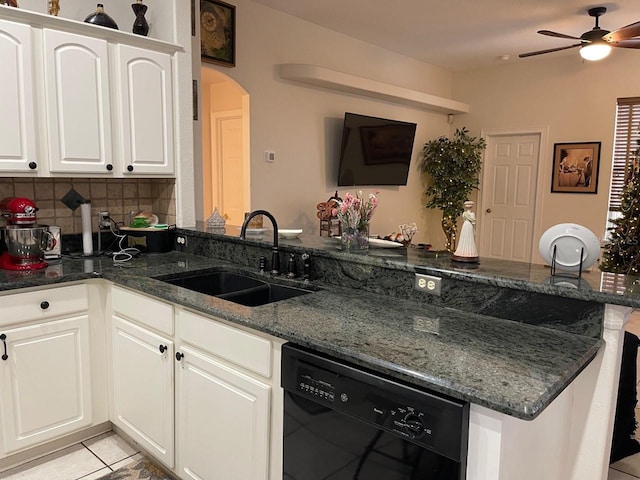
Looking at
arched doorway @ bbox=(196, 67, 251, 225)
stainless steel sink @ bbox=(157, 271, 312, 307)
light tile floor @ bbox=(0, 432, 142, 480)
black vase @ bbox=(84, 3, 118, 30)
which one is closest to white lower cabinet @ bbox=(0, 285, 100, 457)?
light tile floor @ bbox=(0, 432, 142, 480)

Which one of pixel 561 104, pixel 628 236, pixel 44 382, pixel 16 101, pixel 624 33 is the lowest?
pixel 44 382

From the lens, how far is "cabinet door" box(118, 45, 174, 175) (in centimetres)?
277

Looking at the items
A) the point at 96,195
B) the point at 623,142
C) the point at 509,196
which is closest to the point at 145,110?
the point at 96,195

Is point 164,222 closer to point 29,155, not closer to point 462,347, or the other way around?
point 29,155

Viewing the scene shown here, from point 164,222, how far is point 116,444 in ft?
4.60

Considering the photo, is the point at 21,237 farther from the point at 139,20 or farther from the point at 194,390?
the point at 139,20

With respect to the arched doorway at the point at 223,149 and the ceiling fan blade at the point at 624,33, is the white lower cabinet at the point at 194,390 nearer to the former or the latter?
the arched doorway at the point at 223,149

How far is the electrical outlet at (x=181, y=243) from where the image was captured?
10.2ft

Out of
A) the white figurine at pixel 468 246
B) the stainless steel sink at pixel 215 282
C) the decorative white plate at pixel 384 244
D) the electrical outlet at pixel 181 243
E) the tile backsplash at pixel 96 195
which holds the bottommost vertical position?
the stainless steel sink at pixel 215 282

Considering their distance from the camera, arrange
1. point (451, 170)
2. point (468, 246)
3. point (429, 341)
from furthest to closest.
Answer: point (451, 170) < point (468, 246) < point (429, 341)

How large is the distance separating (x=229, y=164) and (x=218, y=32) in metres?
1.68

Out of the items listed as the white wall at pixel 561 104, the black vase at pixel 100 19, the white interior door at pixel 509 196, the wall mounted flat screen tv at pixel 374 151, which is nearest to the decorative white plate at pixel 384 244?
the black vase at pixel 100 19

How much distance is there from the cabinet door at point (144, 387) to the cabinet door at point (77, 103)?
35.9 inches

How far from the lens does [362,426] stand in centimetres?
134
